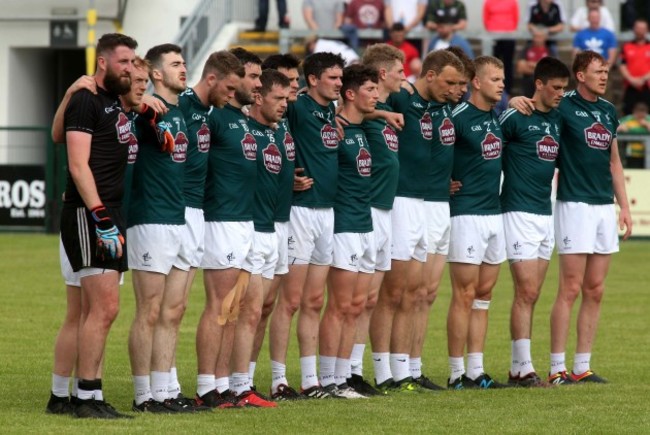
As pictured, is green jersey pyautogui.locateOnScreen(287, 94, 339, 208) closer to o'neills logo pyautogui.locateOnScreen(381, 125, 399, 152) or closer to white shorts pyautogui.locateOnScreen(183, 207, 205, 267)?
o'neills logo pyautogui.locateOnScreen(381, 125, 399, 152)

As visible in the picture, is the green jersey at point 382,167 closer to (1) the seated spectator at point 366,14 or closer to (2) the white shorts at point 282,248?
(2) the white shorts at point 282,248

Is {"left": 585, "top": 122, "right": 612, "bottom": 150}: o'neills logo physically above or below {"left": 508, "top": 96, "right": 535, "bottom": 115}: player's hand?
below

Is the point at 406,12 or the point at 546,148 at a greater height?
the point at 406,12

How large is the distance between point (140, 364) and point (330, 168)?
2288mm

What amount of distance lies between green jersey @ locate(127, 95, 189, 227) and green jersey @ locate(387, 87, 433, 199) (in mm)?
2506

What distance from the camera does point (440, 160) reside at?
38.8ft

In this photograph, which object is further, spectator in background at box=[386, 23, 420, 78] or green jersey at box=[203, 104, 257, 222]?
spectator in background at box=[386, 23, 420, 78]

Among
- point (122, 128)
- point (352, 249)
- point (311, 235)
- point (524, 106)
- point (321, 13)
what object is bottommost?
point (352, 249)

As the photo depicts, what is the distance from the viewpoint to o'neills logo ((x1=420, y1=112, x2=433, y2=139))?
11.8 m

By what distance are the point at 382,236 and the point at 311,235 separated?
0.69 m

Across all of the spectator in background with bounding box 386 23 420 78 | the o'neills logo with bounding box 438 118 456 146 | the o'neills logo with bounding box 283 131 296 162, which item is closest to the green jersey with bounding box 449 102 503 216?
the o'neills logo with bounding box 438 118 456 146

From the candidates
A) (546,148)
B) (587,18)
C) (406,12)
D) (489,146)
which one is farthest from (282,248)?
(587,18)

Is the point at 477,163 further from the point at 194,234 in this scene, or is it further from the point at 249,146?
the point at 194,234

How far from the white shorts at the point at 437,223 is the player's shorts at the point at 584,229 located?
1092 millimetres
